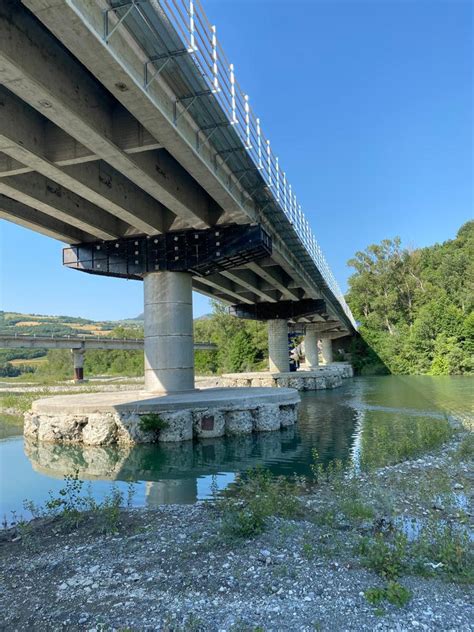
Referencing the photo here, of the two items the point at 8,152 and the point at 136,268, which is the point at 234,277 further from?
the point at 8,152

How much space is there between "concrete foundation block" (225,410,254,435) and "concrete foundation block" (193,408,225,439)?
405mm

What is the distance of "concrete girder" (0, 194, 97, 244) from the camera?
1769cm

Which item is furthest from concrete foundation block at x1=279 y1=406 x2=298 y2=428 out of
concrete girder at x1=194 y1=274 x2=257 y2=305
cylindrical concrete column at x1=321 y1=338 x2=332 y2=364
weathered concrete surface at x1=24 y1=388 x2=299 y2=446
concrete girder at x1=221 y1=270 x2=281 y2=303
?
cylindrical concrete column at x1=321 y1=338 x2=332 y2=364

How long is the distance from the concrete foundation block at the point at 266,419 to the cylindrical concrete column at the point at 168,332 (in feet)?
11.7

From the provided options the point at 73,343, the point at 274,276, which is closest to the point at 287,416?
the point at 274,276

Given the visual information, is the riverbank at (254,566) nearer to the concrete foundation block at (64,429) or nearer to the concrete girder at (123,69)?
the concrete girder at (123,69)

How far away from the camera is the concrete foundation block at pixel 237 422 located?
1862 centimetres

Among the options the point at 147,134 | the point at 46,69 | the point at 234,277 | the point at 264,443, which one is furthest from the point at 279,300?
the point at 46,69

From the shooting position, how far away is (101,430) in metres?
17.1

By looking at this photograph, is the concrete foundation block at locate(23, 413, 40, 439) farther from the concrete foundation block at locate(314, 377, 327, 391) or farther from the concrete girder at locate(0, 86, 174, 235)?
the concrete foundation block at locate(314, 377, 327, 391)

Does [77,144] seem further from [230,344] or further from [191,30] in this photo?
[230,344]

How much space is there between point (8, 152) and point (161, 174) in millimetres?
5005

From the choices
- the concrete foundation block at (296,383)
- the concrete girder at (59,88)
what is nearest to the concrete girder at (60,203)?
the concrete girder at (59,88)

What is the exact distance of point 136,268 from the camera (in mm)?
21281
